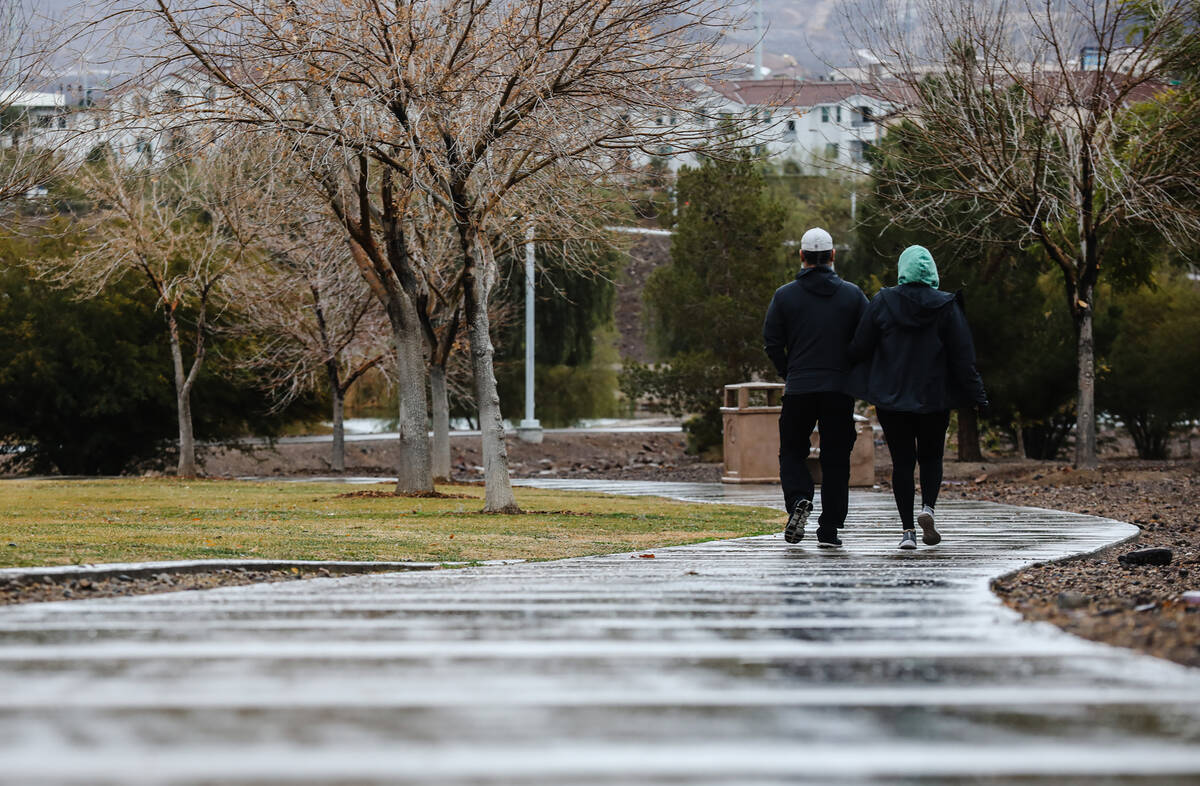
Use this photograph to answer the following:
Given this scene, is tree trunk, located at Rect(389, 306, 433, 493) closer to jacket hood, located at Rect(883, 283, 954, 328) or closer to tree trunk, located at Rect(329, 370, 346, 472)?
jacket hood, located at Rect(883, 283, 954, 328)

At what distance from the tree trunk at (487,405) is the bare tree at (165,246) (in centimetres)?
1456

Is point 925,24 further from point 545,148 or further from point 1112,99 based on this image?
point 545,148

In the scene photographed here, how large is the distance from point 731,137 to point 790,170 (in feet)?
255

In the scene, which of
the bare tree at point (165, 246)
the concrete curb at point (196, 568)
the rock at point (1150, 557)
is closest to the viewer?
the concrete curb at point (196, 568)

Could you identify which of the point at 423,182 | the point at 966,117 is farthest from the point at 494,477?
the point at 966,117

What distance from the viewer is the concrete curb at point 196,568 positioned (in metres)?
7.73

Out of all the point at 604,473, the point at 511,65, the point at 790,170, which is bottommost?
the point at 604,473

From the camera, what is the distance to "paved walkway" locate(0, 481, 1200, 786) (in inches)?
130

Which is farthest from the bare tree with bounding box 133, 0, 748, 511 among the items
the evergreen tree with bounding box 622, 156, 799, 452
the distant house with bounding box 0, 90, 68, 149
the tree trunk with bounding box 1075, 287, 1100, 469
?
the evergreen tree with bounding box 622, 156, 799, 452

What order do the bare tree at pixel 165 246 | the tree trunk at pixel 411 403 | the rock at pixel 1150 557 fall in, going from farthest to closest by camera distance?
the bare tree at pixel 165 246 → the tree trunk at pixel 411 403 → the rock at pixel 1150 557

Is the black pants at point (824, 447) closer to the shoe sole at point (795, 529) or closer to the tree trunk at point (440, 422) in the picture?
the shoe sole at point (795, 529)

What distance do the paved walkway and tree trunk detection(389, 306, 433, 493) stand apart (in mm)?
14412

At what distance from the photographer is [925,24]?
24047 millimetres

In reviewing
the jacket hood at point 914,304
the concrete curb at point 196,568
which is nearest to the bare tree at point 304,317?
the jacket hood at point 914,304
